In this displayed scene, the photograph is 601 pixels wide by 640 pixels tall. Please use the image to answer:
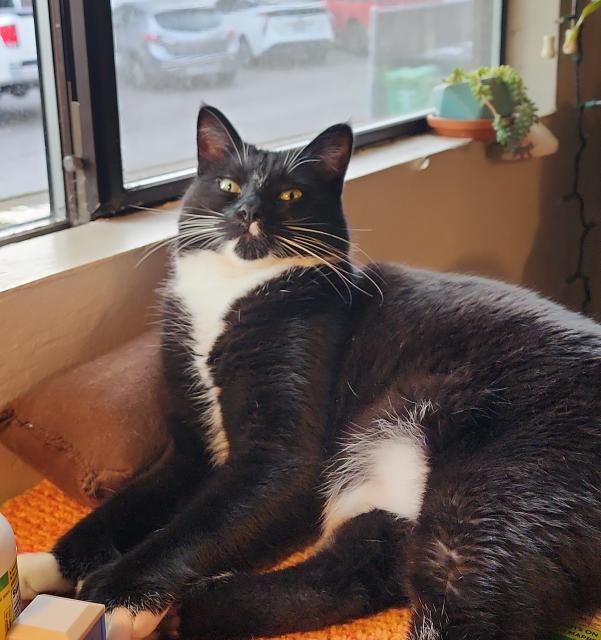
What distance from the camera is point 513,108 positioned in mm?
2189

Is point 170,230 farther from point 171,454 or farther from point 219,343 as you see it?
point 171,454

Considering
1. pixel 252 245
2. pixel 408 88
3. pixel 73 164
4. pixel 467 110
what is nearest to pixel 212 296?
pixel 252 245

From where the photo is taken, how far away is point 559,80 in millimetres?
2545

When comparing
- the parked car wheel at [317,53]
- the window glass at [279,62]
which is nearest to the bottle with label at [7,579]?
the window glass at [279,62]

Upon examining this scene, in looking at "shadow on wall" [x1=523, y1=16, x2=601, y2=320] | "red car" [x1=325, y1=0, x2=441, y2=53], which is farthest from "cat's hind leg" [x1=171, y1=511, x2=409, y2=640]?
"shadow on wall" [x1=523, y1=16, x2=601, y2=320]

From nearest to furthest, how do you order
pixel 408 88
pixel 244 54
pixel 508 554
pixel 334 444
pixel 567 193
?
pixel 508 554, pixel 334 444, pixel 244 54, pixel 408 88, pixel 567 193

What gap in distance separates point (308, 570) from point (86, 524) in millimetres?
313

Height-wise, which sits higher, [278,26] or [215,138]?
[278,26]

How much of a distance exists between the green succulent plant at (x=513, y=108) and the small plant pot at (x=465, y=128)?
0.03 meters

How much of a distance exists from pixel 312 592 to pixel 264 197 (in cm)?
58

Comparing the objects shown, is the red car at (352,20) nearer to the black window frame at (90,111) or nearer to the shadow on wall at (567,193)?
the shadow on wall at (567,193)

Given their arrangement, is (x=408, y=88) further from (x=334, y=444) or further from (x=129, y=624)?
(x=129, y=624)

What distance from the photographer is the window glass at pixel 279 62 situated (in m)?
1.62

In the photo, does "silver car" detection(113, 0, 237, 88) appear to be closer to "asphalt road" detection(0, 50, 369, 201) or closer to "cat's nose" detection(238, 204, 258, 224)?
"asphalt road" detection(0, 50, 369, 201)
